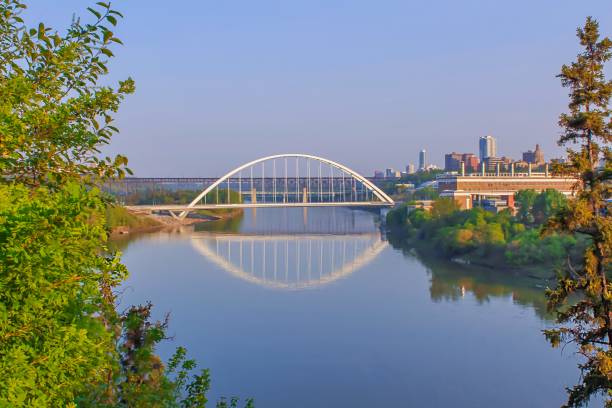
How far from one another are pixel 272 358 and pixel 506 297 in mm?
A: 7294

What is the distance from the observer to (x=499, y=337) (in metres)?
11.3

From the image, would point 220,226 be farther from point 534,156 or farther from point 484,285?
point 534,156

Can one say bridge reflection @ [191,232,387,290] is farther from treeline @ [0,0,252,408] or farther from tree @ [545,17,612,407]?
treeline @ [0,0,252,408]

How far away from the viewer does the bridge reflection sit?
18.8 meters

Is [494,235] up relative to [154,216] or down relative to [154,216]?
down

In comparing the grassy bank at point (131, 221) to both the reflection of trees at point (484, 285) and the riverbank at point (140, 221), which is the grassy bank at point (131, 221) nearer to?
the riverbank at point (140, 221)

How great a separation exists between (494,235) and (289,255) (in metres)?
7.87

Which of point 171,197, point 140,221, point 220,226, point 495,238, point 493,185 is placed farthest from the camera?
point 171,197

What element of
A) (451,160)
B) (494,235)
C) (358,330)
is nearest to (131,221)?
(494,235)

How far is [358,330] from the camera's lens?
12.1 meters

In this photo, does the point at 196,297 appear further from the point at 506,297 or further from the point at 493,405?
the point at 493,405

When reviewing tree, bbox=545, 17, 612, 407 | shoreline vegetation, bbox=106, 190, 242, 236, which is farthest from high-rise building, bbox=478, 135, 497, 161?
tree, bbox=545, 17, 612, 407

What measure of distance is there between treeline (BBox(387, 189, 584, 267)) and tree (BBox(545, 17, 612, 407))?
33.0 ft

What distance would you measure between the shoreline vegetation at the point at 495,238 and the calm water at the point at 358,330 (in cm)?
103
